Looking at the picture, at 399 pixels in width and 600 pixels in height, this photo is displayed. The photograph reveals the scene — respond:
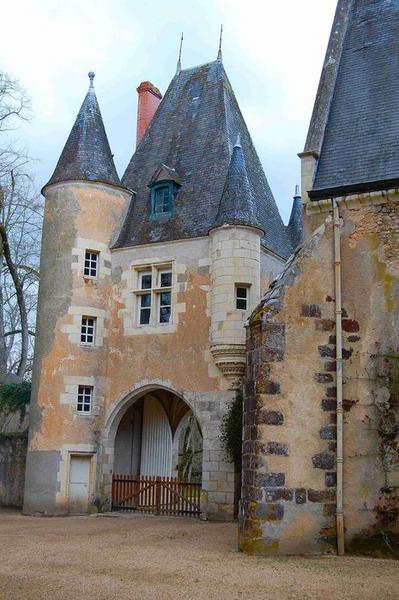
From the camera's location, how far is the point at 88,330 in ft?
60.3

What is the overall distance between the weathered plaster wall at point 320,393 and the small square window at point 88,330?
29.3 ft

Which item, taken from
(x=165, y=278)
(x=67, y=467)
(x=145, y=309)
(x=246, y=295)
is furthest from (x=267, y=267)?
(x=67, y=467)

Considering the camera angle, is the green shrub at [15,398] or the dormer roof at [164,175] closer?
the dormer roof at [164,175]

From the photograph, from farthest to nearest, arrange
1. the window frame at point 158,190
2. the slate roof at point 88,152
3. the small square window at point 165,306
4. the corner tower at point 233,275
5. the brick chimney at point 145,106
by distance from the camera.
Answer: the brick chimney at point 145,106 → the window frame at point 158,190 → the slate roof at point 88,152 → the small square window at point 165,306 → the corner tower at point 233,275

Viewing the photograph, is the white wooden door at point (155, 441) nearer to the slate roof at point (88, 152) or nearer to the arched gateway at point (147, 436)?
the arched gateway at point (147, 436)

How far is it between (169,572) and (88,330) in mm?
10884

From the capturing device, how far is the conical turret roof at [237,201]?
17000mm

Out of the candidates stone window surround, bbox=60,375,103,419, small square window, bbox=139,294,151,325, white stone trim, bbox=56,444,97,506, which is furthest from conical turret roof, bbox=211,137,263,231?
white stone trim, bbox=56,444,97,506

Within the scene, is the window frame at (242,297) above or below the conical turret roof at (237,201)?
below

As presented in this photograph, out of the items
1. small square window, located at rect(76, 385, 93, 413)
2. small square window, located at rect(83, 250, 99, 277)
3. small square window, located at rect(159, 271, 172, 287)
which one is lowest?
small square window, located at rect(76, 385, 93, 413)

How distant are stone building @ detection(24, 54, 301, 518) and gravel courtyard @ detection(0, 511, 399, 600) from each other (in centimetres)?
571

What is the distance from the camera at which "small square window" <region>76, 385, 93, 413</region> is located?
1781 centimetres

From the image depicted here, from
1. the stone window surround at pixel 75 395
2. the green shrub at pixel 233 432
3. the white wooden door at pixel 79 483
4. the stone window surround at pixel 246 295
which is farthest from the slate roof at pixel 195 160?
the white wooden door at pixel 79 483

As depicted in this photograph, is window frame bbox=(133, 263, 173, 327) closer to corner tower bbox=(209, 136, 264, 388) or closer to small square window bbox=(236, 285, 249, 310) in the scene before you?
corner tower bbox=(209, 136, 264, 388)
